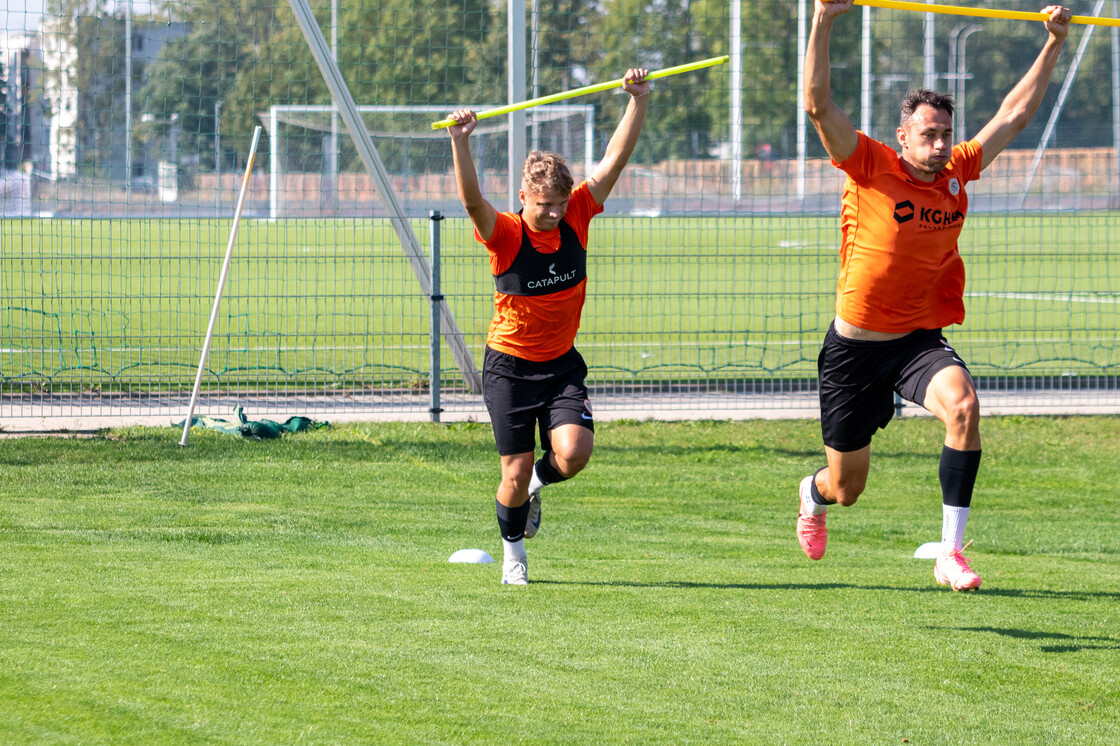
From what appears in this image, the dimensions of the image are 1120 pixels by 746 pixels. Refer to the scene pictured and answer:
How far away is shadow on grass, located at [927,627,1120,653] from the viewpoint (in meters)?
5.25

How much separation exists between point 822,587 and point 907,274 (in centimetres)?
172

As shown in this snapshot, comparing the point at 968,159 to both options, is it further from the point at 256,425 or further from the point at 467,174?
the point at 256,425

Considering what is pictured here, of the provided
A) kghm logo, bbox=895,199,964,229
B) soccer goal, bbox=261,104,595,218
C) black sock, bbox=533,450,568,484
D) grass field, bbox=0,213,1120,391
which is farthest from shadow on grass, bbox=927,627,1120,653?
soccer goal, bbox=261,104,595,218

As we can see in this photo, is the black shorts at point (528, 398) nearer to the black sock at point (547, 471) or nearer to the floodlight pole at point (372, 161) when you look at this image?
the black sock at point (547, 471)

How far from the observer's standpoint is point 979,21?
20469mm

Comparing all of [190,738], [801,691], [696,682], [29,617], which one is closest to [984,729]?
[801,691]

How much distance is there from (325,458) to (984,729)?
6.81 meters

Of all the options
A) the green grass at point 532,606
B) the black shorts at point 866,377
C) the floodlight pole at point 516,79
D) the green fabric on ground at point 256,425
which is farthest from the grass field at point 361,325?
the black shorts at point 866,377

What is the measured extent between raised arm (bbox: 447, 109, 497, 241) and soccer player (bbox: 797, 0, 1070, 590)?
1580mm

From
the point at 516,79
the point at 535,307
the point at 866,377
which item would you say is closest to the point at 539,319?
the point at 535,307

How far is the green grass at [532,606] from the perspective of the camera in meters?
4.24

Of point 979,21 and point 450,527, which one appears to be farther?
point 979,21

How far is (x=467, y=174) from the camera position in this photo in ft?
19.5

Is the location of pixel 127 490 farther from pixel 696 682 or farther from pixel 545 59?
pixel 545 59
